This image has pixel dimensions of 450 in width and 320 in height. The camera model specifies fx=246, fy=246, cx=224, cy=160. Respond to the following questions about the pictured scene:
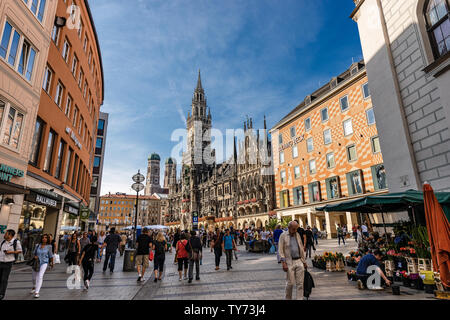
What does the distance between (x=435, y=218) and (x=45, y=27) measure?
17.7 meters

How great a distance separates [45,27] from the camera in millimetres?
12633

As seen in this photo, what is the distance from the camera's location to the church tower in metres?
158

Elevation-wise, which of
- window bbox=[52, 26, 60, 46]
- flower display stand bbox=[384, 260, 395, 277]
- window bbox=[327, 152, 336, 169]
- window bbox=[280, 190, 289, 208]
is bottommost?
flower display stand bbox=[384, 260, 395, 277]

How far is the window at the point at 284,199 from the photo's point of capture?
117 ft

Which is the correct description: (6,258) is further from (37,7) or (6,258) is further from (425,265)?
(37,7)

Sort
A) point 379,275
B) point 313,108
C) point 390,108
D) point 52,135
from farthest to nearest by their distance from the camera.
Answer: point 313,108
point 52,135
point 390,108
point 379,275

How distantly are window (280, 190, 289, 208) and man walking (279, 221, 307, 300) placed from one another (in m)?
30.8

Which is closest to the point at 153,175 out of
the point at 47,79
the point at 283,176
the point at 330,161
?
the point at 283,176

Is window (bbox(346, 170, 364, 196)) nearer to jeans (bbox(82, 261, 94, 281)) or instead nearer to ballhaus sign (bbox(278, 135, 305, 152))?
ballhaus sign (bbox(278, 135, 305, 152))

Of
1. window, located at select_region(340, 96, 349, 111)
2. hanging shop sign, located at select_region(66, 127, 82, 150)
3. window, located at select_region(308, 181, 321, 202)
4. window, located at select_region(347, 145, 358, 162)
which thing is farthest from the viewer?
window, located at select_region(308, 181, 321, 202)

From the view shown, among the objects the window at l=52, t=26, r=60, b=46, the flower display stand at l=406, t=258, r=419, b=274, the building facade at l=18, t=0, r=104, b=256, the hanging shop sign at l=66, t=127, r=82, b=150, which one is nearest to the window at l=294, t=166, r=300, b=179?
the building facade at l=18, t=0, r=104, b=256

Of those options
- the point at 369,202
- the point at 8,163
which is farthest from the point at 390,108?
the point at 8,163

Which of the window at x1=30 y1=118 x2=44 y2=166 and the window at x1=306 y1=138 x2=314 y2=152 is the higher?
the window at x1=306 y1=138 x2=314 y2=152
